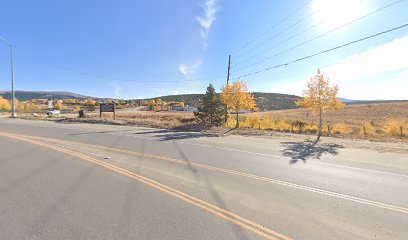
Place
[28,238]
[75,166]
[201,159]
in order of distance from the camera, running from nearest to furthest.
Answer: [28,238], [75,166], [201,159]

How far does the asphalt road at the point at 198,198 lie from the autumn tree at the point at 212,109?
15.2m

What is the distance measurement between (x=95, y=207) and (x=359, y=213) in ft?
17.6

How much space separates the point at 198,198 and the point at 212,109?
18.8 metres

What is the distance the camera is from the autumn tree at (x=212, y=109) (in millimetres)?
23266

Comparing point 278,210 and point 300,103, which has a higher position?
point 300,103

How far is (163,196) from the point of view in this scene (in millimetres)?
4777

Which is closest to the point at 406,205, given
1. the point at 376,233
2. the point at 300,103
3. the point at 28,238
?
the point at 376,233

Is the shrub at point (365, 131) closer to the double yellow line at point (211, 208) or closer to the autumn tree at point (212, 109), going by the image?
the autumn tree at point (212, 109)

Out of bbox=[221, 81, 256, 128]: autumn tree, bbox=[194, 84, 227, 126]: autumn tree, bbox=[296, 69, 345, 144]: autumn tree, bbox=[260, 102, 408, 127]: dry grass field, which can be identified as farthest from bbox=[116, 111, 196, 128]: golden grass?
bbox=[260, 102, 408, 127]: dry grass field

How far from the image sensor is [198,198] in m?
4.70

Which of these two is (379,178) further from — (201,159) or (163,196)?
(163,196)

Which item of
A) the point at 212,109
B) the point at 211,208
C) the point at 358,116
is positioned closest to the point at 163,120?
the point at 212,109

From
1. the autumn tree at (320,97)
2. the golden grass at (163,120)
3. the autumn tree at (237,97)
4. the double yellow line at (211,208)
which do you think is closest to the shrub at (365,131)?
the autumn tree at (320,97)

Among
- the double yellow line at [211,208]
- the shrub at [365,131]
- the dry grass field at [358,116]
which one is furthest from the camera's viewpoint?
the dry grass field at [358,116]
